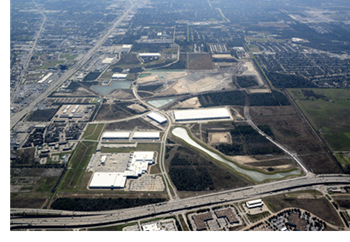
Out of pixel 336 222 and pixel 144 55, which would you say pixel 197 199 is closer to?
pixel 336 222

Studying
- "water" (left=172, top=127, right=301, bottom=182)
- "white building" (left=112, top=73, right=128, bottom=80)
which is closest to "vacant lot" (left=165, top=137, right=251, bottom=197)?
"water" (left=172, top=127, right=301, bottom=182)

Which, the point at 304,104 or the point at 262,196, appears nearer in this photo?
the point at 262,196

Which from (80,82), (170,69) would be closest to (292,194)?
(170,69)

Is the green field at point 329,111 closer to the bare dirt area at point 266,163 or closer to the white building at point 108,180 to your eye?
the bare dirt area at point 266,163

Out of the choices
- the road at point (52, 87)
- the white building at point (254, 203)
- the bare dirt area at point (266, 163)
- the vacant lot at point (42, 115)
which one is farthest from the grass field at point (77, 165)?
the white building at point (254, 203)

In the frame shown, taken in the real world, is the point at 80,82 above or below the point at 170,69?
below
